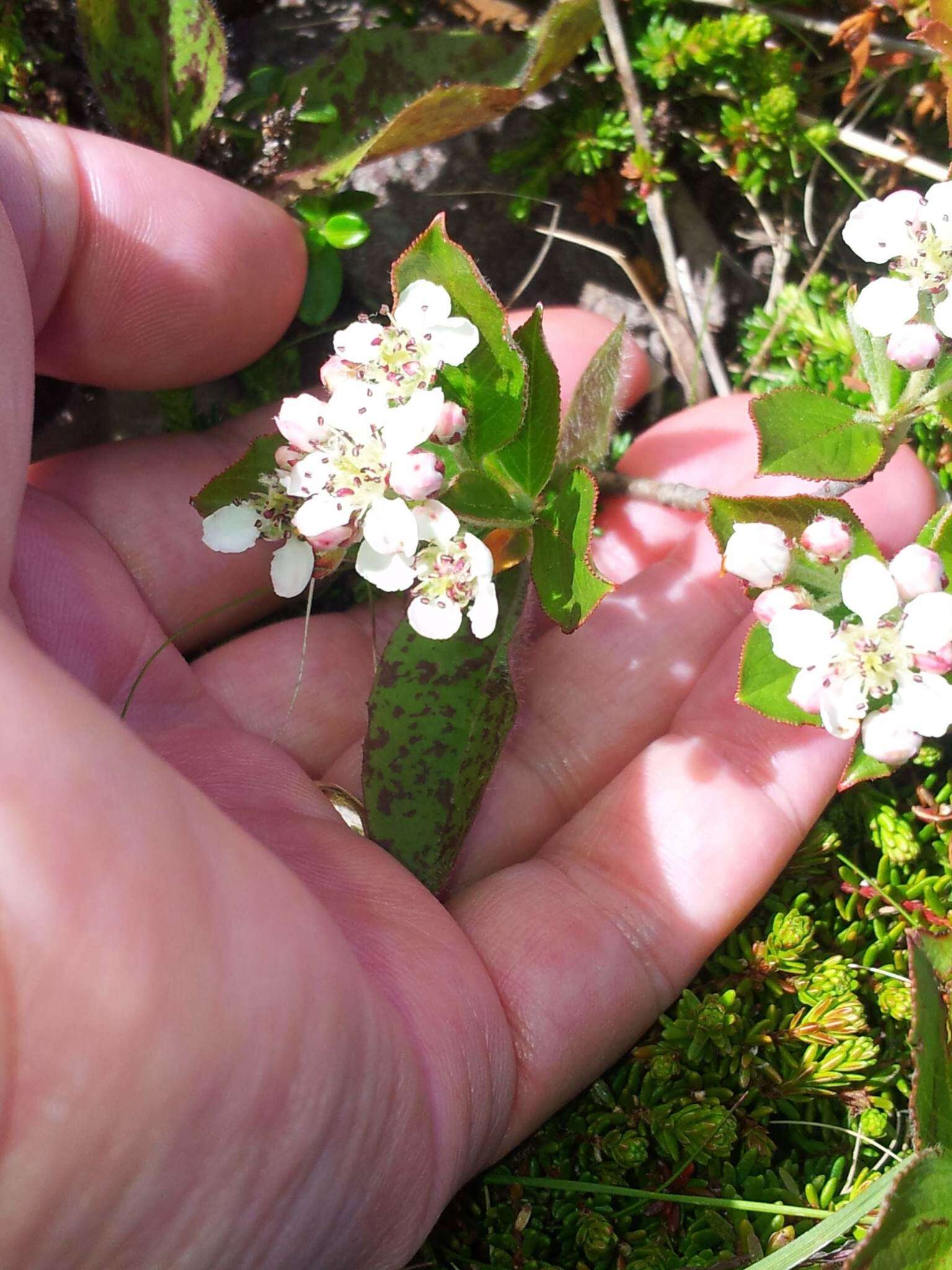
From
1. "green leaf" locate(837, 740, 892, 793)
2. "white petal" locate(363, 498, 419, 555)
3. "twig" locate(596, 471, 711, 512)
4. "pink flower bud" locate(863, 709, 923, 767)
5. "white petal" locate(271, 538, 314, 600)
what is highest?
"white petal" locate(363, 498, 419, 555)

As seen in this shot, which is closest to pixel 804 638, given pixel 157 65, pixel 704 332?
pixel 704 332

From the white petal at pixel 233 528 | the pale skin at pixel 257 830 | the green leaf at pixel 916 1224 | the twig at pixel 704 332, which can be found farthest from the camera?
the twig at pixel 704 332

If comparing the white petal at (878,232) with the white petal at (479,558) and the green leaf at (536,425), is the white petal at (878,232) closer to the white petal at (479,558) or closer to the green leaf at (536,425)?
the green leaf at (536,425)

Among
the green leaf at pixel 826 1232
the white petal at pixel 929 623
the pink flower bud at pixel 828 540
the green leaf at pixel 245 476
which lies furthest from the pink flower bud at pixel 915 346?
the green leaf at pixel 826 1232

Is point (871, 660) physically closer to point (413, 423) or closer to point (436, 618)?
point (436, 618)

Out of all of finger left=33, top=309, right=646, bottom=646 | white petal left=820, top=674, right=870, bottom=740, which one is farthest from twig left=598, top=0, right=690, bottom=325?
white petal left=820, top=674, right=870, bottom=740

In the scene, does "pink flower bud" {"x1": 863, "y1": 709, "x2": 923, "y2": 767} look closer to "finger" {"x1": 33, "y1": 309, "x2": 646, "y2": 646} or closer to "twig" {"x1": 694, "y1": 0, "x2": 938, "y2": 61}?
"finger" {"x1": 33, "y1": 309, "x2": 646, "y2": 646}
